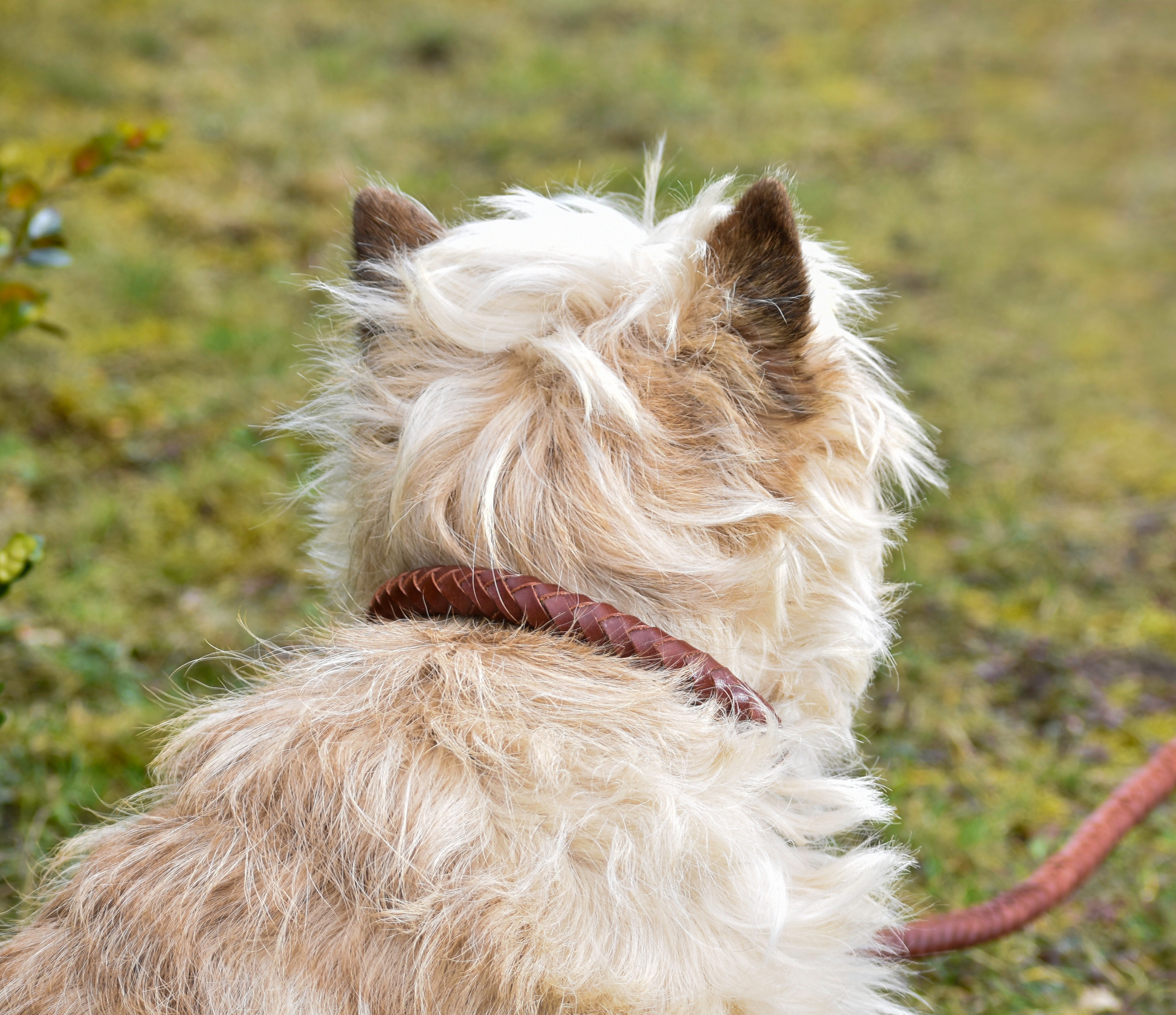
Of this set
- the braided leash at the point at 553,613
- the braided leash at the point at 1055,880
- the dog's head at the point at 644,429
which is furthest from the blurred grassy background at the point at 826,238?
the dog's head at the point at 644,429

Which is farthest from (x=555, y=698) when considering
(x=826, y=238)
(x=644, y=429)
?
(x=826, y=238)

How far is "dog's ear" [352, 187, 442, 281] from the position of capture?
1.85m

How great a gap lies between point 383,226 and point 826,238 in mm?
4228

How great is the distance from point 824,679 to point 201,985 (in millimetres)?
1070

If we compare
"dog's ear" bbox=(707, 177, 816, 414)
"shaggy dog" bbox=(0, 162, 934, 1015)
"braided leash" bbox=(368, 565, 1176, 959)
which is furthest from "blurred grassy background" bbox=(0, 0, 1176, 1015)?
"dog's ear" bbox=(707, 177, 816, 414)

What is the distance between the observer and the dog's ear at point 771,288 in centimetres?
158

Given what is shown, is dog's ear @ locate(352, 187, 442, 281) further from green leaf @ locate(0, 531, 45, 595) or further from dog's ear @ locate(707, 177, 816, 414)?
green leaf @ locate(0, 531, 45, 595)

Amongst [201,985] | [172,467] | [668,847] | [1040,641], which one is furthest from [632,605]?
[172,467]

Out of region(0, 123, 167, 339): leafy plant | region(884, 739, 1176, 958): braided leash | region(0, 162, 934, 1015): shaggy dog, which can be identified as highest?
region(0, 123, 167, 339): leafy plant

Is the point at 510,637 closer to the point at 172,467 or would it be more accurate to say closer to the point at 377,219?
the point at 377,219

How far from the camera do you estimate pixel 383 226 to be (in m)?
1.85

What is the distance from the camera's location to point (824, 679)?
5.89ft

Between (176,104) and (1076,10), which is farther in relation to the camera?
(1076,10)

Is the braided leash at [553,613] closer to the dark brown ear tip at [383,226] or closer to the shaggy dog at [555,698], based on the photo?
the shaggy dog at [555,698]
